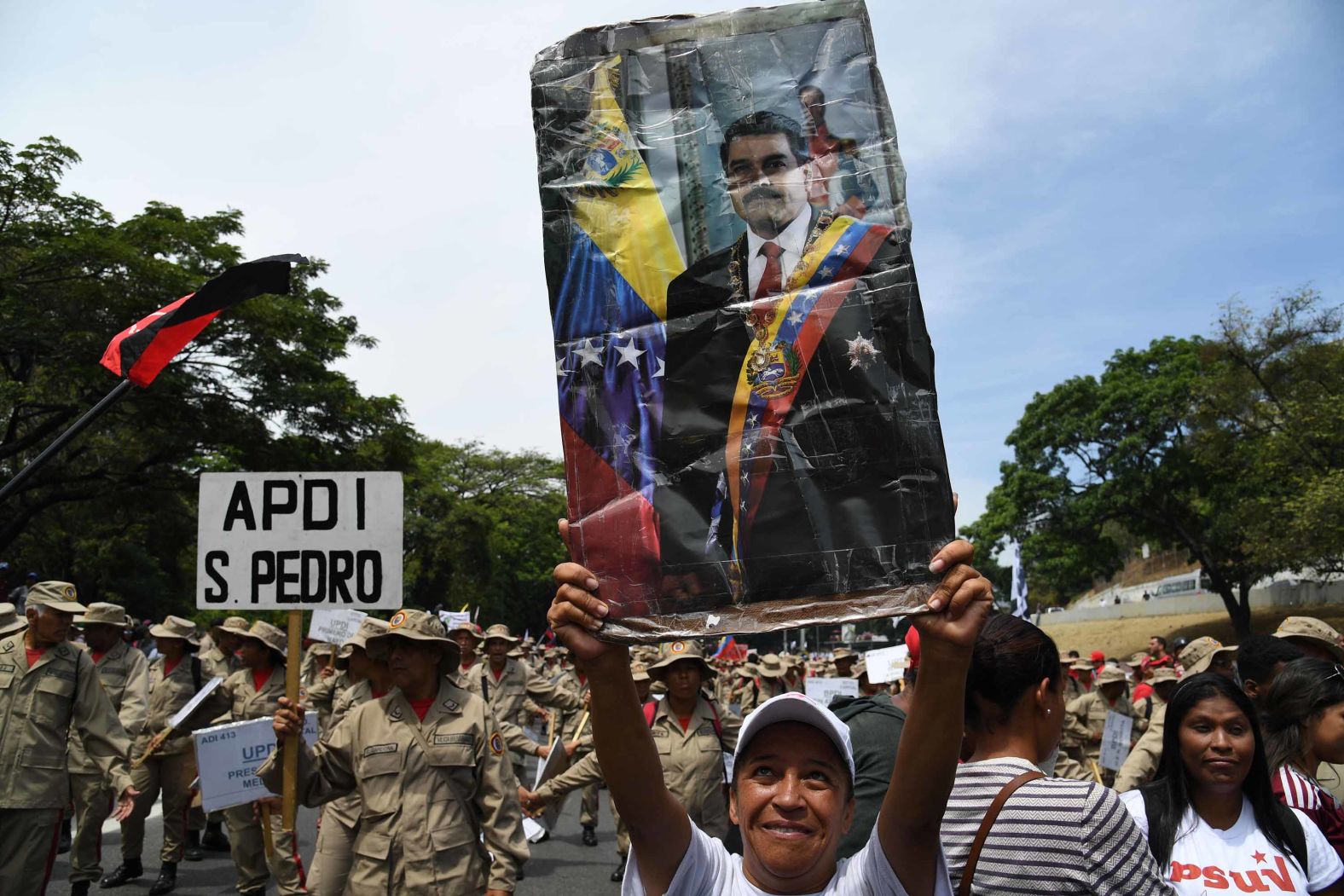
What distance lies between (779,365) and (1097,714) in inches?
451

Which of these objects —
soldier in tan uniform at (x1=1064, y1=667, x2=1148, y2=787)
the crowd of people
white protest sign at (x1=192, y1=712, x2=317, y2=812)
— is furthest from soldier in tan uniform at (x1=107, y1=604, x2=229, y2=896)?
soldier in tan uniform at (x1=1064, y1=667, x2=1148, y2=787)

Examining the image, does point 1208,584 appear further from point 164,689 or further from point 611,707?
point 611,707

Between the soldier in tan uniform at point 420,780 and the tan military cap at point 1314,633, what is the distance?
3.84 metres

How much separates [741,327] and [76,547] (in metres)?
38.1

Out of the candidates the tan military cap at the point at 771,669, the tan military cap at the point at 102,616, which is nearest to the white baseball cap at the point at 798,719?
the tan military cap at the point at 102,616

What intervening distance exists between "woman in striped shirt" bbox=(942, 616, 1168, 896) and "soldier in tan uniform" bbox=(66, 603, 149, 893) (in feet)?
22.0

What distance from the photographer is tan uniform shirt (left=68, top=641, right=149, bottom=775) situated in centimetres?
848

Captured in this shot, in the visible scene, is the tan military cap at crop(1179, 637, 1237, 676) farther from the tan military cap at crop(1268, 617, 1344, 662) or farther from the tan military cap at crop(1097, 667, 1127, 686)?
the tan military cap at crop(1097, 667, 1127, 686)

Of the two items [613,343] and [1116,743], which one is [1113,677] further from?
[613,343]

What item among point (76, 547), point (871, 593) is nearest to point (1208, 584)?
point (76, 547)

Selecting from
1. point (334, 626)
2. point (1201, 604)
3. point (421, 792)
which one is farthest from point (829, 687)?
point (1201, 604)

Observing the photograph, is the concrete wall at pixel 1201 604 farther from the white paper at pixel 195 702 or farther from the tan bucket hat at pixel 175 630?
the white paper at pixel 195 702

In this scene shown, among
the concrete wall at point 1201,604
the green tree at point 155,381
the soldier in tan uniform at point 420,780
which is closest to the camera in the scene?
the soldier in tan uniform at point 420,780

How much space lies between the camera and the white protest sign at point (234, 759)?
634 centimetres
